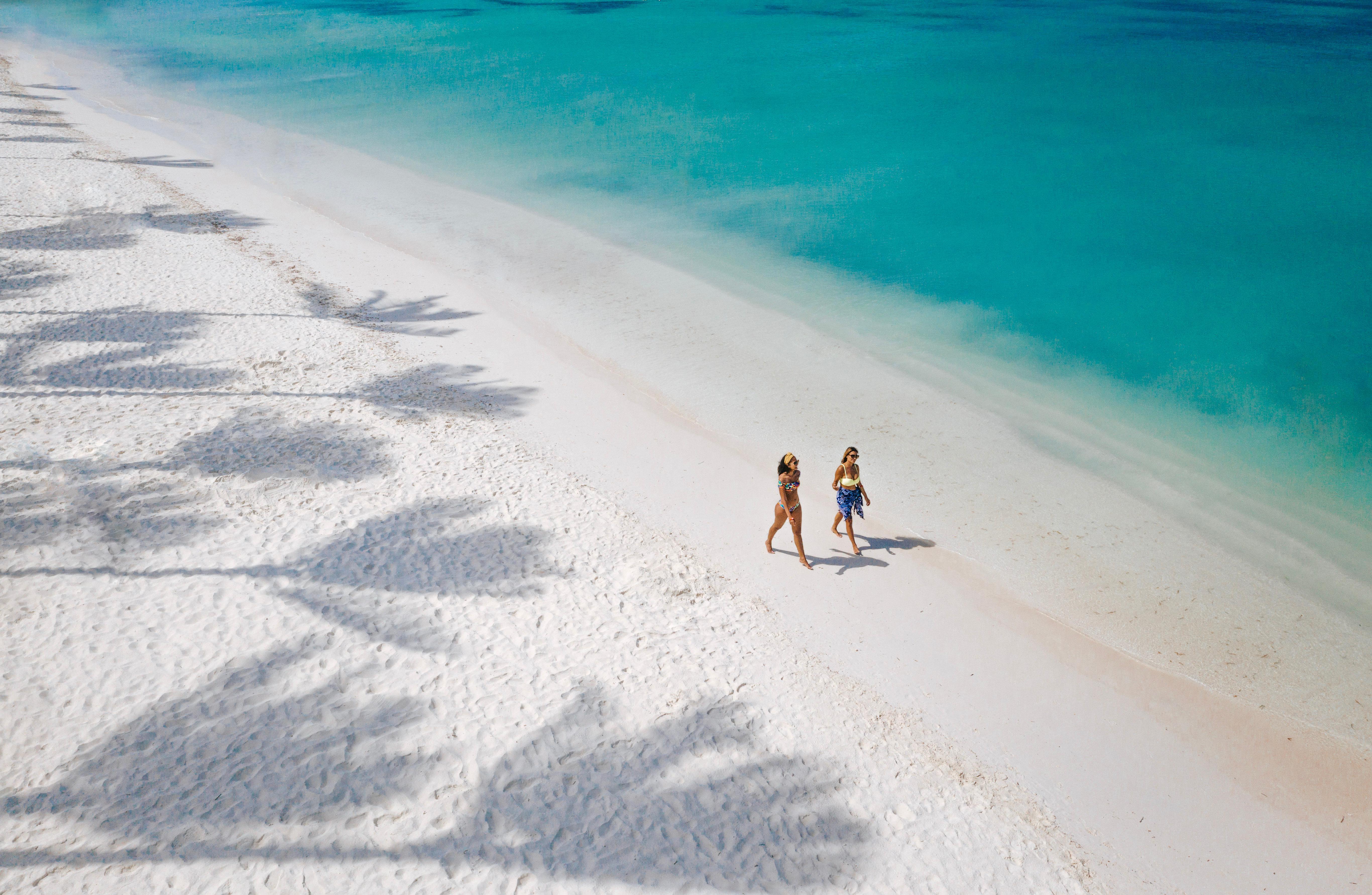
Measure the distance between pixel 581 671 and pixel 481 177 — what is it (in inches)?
1111

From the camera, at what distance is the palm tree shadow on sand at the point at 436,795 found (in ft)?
23.2

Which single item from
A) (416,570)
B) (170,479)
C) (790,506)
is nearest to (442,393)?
(170,479)

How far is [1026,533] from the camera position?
12.5 m

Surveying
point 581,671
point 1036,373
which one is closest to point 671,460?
point 581,671

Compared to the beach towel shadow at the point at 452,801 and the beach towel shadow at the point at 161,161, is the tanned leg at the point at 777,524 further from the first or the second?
the beach towel shadow at the point at 161,161

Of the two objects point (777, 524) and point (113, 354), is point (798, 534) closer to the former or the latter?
point (777, 524)

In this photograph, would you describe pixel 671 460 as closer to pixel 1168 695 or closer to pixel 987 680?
pixel 987 680

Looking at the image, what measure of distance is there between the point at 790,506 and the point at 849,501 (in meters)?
0.88

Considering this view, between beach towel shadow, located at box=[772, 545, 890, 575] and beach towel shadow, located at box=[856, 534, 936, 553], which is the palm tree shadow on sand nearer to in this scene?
beach towel shadow, located at box=[772, 545, 890, 575]

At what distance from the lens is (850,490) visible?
1069 cm

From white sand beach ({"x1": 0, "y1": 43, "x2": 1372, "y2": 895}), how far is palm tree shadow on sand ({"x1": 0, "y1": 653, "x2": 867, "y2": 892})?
33 mm

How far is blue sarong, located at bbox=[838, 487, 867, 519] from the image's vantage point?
10.7m

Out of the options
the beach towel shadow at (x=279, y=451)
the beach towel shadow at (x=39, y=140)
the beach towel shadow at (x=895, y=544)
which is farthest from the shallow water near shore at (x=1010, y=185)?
the beach towel shadow at (x=279, y=451)

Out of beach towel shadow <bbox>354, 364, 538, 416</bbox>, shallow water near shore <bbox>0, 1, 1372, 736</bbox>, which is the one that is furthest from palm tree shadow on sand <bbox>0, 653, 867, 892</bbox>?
shallow water near shore <bbox>0, 1, 1372, 736</bbox>
